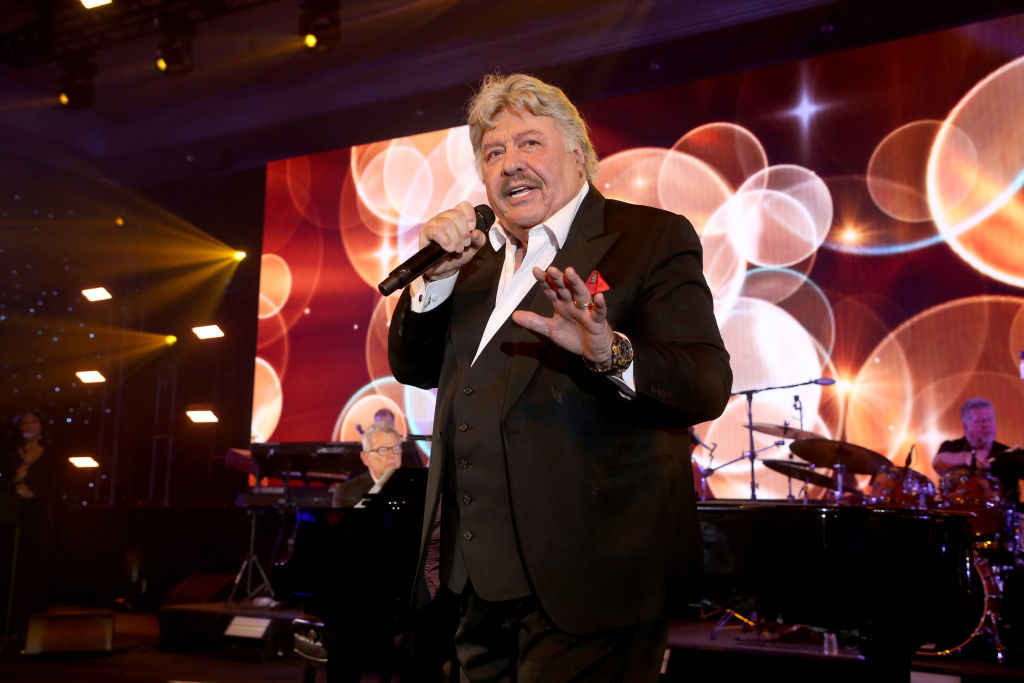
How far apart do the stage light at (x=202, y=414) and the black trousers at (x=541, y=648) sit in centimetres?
710

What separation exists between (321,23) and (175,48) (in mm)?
1363

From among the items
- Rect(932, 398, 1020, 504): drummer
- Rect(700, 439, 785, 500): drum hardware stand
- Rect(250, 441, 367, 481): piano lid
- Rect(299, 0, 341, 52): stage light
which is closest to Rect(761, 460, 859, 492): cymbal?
Rect(700, 439, 785, 500): drum hardware stand

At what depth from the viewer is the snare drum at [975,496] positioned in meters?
4.33

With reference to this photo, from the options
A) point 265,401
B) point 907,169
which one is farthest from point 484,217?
point 265,401

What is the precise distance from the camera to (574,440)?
→ 4.13 feet

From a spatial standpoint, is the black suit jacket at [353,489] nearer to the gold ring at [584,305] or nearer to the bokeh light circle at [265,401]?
the bokeh light circle at [265,401]

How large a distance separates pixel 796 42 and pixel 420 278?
562cm

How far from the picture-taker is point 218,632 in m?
5.65

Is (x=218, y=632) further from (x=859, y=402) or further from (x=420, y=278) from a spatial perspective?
(x=420, y=278)

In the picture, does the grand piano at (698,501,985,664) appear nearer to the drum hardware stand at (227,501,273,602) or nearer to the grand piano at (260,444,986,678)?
the grand piano at (260,444,986,678)

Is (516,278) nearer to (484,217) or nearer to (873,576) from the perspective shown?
(484,217)

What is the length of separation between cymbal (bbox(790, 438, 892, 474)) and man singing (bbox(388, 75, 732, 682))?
120 inches

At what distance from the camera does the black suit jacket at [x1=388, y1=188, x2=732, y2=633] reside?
1198 mm

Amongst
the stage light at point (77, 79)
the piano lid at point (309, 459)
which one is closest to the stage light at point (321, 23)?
the stage light at point (77, 79)
